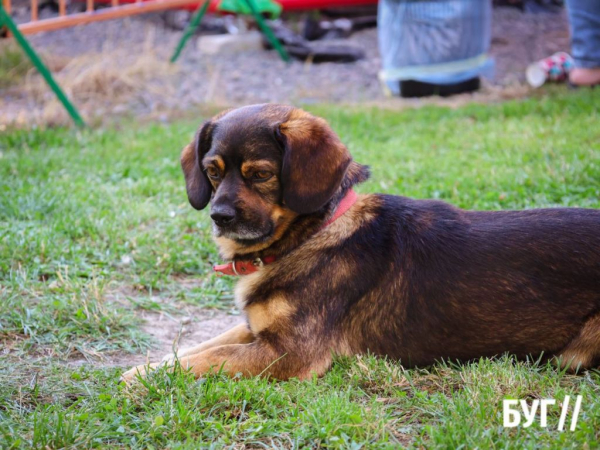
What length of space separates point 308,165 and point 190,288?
1860 mm

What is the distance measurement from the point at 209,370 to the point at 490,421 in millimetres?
1403

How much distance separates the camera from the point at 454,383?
351 cm

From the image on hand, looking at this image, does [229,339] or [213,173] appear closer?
[213,173]

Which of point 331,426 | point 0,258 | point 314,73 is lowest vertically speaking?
point 314,73

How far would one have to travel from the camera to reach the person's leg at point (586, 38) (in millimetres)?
8945

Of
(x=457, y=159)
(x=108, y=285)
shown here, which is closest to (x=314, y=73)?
(x=457, y=159)

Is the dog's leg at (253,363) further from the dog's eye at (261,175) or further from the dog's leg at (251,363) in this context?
the dog's eye at (261,175)

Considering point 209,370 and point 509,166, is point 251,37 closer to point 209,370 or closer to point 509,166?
point 509,166

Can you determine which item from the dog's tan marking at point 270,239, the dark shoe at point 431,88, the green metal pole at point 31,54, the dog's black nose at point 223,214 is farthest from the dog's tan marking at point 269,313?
the dark shoe at point 431,88

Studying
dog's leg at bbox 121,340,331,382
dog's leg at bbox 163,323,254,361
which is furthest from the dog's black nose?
dog's leg at bbox 163,323,254,361

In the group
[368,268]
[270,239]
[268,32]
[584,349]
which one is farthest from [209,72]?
[584,349]

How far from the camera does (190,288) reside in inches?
202

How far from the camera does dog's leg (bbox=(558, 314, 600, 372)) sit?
3.50 m

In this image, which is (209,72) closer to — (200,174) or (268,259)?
(200,174)
